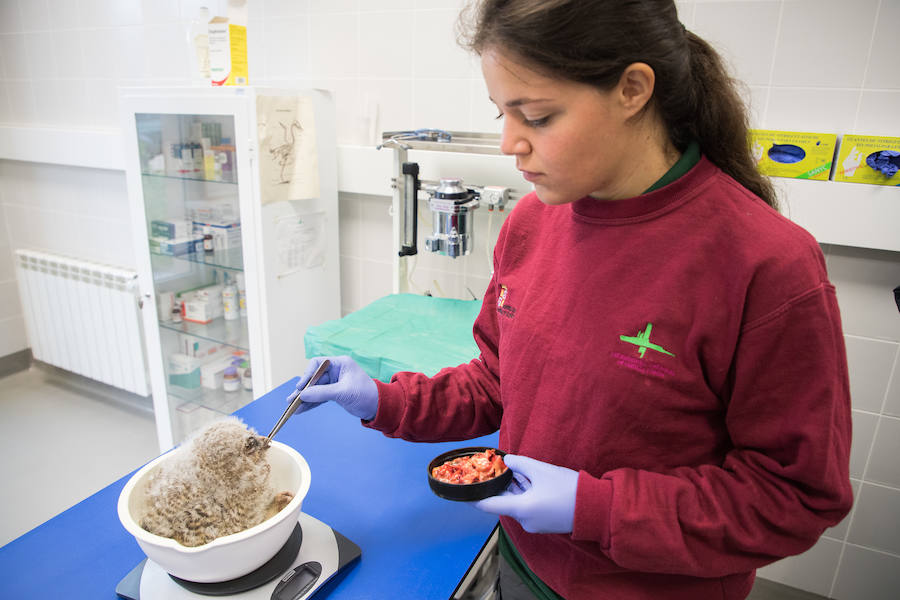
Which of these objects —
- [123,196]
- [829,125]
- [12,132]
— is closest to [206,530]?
[829,125]

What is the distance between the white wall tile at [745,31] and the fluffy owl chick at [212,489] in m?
1.58

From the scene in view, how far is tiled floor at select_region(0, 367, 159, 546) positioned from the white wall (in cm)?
47

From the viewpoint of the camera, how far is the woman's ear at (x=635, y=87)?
2.12 ft

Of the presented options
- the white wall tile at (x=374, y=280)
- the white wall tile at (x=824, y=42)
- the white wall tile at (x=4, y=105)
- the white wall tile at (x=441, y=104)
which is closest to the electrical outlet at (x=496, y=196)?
the white wall tile at (x=441, y=104)

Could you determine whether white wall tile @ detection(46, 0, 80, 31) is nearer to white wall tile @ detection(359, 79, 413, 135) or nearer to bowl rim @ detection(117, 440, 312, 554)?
white wall tile @ detection(359, 79, 413, 135)

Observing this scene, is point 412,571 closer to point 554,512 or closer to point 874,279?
point 554,512

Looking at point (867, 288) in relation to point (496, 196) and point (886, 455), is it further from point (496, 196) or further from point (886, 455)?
point (496, 196)

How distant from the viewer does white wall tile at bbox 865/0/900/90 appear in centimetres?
145

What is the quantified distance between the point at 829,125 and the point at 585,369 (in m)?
1.37

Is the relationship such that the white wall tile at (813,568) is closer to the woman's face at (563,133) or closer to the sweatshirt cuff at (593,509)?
the sweatshirt cuff at (593,509)

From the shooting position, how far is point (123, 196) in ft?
9.62

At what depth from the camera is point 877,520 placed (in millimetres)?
1790

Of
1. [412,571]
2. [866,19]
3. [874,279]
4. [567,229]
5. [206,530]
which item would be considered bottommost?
[412,571]

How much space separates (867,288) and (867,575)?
97cm
